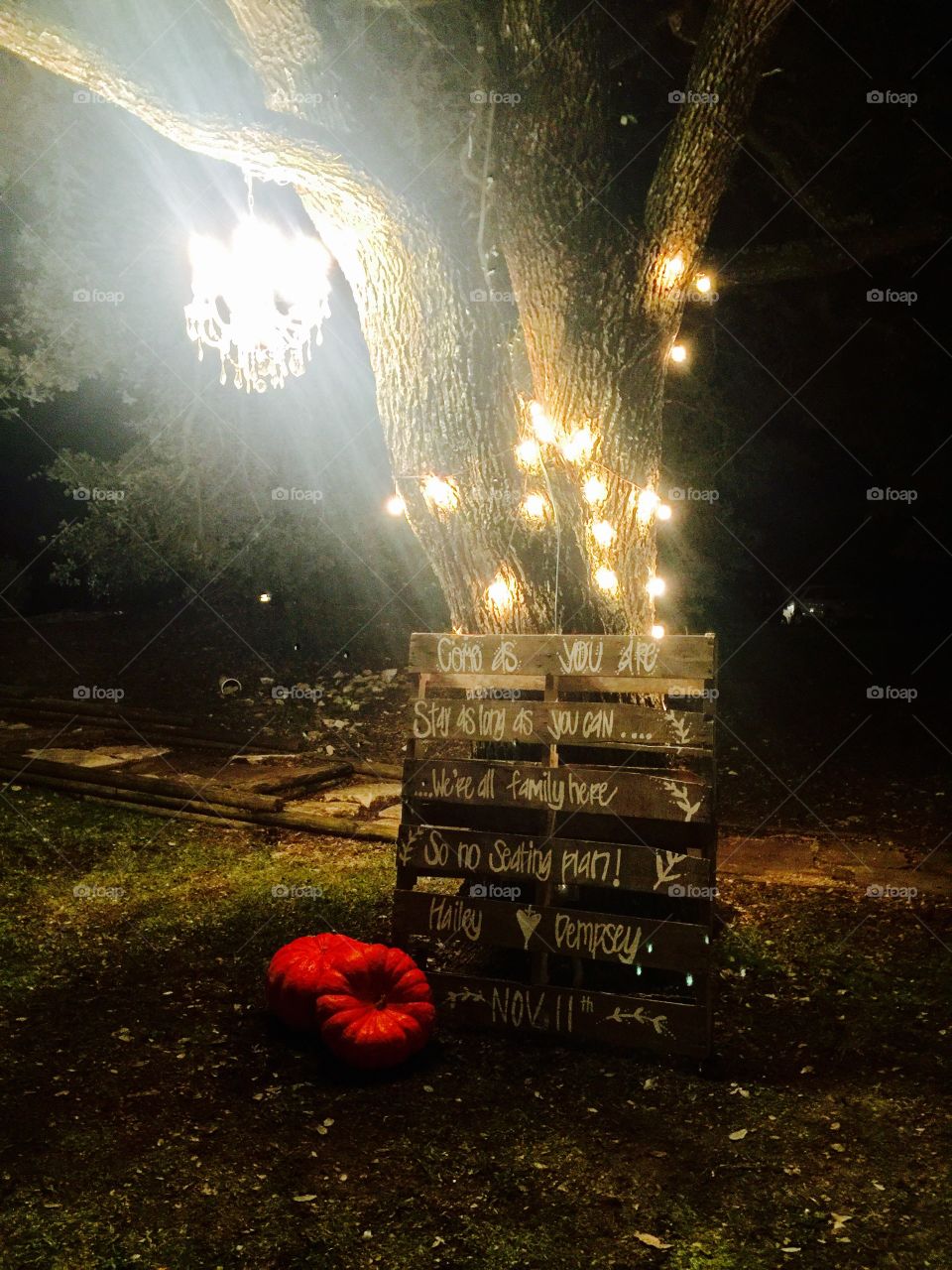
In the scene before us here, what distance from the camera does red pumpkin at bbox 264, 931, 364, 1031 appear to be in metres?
3.96

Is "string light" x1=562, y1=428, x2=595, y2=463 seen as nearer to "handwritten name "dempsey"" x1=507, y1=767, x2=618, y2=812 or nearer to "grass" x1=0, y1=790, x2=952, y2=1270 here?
"handwritten name "dempsey"" x1=507, y1=767, x2=618, y2=812

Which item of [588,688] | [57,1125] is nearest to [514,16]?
[588,688]

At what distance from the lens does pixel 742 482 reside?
1392 centimetres

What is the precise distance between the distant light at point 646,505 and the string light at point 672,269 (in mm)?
1197

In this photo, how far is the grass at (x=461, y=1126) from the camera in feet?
9.28

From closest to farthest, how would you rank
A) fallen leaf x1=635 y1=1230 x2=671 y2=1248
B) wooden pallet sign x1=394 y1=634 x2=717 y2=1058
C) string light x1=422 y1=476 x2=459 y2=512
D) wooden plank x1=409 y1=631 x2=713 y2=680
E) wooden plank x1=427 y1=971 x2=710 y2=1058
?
fallen leaf x1=635 y1=1230 x2=671 y2=1248 < wooden plank x1=427 y1=971 x2=710 y2=1058 < wooden pallet sign x1=394 y1=634 x2=717 y2=1058 < wooden plank x1=409 y1=631 x2=713 y2=680 < string light x1=422 y1=476 x2=459 y2=512

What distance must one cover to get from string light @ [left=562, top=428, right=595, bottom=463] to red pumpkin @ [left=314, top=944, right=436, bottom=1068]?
2.75 m

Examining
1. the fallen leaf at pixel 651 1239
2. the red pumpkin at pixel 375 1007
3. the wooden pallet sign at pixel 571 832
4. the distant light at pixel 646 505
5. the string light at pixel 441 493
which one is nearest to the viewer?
the fallen leaf at pixel 651 1239

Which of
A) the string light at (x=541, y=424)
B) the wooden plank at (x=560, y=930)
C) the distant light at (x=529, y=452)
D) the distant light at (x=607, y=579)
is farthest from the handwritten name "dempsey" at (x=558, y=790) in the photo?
the string light at (x=541, y=424)

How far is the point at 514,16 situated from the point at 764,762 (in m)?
7.26

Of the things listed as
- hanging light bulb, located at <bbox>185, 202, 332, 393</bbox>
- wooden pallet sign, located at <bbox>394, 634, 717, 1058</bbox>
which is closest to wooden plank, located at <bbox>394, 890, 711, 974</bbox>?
wooden pallet sign, located at <bbox>394, 634, 717, 1058</bbox>

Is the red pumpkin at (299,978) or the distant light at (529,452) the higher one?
the distant light at (529,452)

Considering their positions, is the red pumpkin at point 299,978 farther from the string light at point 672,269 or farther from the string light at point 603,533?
the string light at point 672,269

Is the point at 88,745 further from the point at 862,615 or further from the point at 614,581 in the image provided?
the point at 862,615
